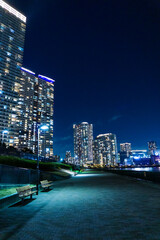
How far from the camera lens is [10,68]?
149875 millimetres

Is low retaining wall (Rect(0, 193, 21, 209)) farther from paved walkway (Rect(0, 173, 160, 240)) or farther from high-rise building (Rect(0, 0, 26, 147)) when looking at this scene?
high-rise building (Rect(0, 0, 26, 147))

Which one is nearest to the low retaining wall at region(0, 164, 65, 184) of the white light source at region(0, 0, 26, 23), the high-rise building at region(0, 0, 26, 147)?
the high-rise building at region(0, 0, 26, 147)

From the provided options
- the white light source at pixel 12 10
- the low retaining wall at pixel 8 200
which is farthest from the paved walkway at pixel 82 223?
the white light source at pixel 12 10

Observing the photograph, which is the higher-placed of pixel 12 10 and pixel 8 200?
pixel 12 10

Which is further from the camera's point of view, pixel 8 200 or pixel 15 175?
pixel 15 175

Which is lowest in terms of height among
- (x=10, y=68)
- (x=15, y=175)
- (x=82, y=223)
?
(x=82, y=223)

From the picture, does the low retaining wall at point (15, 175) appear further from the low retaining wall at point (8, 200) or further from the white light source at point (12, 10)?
the white light source at point (12, 10)

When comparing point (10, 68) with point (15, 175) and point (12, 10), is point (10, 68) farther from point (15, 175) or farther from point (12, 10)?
point (15, 175)

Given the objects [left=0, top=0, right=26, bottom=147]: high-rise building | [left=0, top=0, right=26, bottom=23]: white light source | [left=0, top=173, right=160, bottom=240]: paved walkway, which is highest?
[left=0, top=0, right=26, bottom=23]: white light source

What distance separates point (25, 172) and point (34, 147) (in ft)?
536

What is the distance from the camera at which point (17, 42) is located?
162 metres

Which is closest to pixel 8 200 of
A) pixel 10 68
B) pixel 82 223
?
pixel 82 223

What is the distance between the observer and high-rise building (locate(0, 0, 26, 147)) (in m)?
138

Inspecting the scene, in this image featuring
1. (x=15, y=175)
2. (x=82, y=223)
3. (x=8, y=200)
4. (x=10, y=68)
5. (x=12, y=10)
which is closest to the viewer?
(x=82, y=223)
